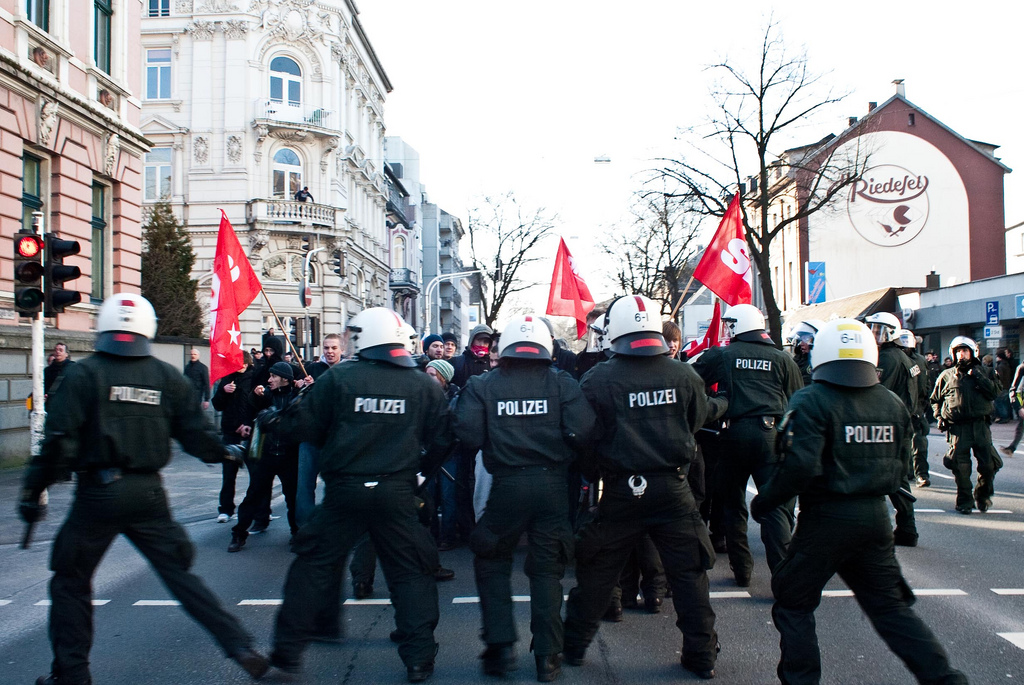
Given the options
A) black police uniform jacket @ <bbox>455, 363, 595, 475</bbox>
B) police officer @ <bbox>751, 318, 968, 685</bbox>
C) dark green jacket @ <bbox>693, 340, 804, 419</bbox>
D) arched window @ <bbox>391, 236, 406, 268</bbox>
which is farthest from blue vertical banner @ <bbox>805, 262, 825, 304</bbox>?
police officer @ <bbox>751, 318, 968, 685</bbox>

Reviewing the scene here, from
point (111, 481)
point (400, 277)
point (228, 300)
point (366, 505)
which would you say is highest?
point (400, 277)

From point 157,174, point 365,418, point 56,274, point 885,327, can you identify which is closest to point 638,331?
point 365,418

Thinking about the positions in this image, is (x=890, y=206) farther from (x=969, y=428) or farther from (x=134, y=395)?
(x=134, y=395)

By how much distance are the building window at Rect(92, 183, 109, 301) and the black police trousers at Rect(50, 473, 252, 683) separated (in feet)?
48.5

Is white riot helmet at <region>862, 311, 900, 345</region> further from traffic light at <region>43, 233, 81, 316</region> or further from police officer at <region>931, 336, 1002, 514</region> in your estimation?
traffic light at <region>43, 233, 81, 316</region>

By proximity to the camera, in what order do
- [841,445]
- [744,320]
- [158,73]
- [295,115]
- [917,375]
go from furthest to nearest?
[295,115] → [158,73] → [917,375] → [744,320] → [841,445]

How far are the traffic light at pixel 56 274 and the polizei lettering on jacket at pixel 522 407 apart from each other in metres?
7.40

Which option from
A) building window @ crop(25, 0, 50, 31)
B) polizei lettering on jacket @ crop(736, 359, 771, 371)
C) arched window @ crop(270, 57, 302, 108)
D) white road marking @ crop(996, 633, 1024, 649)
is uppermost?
arched window @ crop(270, 57, 302, 108)

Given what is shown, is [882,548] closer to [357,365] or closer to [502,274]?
[357,365]

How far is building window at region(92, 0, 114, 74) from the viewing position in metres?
17.6

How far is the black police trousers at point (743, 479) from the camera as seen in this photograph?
5996 mm

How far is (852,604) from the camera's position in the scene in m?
5.86

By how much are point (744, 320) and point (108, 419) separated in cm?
426

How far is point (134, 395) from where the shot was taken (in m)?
4.45
